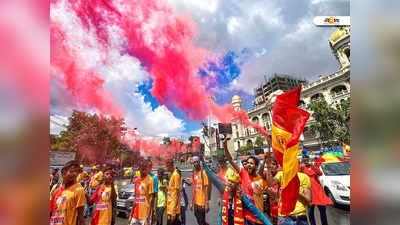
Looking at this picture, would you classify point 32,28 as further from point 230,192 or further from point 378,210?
point 230,192

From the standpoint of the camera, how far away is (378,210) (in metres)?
0.51

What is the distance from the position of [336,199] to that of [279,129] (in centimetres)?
563

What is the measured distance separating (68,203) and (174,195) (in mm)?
2557

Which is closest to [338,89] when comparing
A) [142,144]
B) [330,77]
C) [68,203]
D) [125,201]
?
[330,77]

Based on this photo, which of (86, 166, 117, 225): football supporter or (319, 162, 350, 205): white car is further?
(319, 162, 350, 205): white car

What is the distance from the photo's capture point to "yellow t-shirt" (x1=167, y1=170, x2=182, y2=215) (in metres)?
4.97

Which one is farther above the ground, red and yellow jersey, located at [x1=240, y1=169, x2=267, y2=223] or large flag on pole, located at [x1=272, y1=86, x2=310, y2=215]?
large flag on pole, located at [x1=272, y1=86, x2=310, y2=215]

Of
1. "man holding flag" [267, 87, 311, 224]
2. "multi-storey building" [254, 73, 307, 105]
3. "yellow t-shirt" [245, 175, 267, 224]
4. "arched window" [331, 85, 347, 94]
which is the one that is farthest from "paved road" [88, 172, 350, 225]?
"multi-storey building" [254, 73, 307, 105]

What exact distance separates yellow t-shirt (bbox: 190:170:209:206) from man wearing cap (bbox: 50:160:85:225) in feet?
8.90

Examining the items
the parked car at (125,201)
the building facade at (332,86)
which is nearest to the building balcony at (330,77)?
the building facade at (332,86)

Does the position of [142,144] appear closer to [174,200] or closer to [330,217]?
[174,200]

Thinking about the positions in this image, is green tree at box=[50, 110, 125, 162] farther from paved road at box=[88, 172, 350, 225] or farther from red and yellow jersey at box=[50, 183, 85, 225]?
red and yellow jersey at box=[50, 183, 85, 225]

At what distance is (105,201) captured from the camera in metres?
4.11

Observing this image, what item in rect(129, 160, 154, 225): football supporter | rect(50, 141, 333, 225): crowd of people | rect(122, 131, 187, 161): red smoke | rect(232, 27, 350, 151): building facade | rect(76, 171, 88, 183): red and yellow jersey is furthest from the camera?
rect(232, 27, 350, 151): building facade
